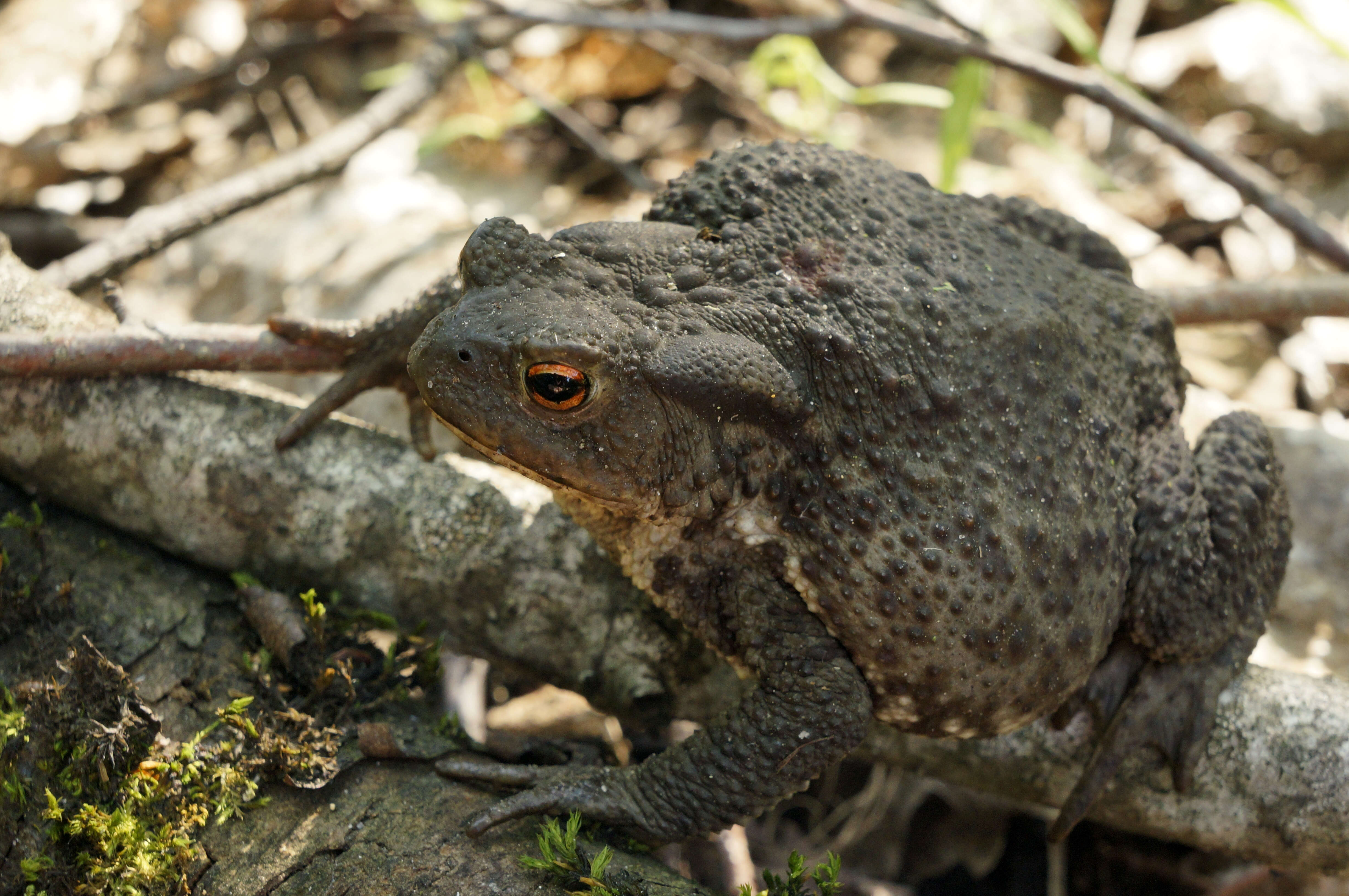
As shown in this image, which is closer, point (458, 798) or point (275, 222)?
point (458, 798)

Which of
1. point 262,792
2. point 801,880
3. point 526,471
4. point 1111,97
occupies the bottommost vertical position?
point 262,792

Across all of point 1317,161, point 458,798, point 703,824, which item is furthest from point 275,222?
point 1317,161

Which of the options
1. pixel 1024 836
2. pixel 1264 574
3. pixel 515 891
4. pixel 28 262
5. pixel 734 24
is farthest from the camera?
pixel 28 262

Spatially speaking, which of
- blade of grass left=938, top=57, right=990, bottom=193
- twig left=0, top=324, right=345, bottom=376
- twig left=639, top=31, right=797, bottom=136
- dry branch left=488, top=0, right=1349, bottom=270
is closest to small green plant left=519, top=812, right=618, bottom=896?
twig left=0, top=324, right=345, bottom=376

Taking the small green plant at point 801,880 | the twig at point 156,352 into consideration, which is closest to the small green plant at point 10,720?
the twig at point 156,352

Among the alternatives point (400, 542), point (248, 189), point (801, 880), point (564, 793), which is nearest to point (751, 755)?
point (801, 880)

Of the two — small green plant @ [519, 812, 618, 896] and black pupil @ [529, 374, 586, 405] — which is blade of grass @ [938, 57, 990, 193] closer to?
black pupil @ [529, 374, 586, 405]

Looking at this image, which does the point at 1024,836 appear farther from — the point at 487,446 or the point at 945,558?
the point at 487,446

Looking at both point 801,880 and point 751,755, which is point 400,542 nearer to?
point 751,755
